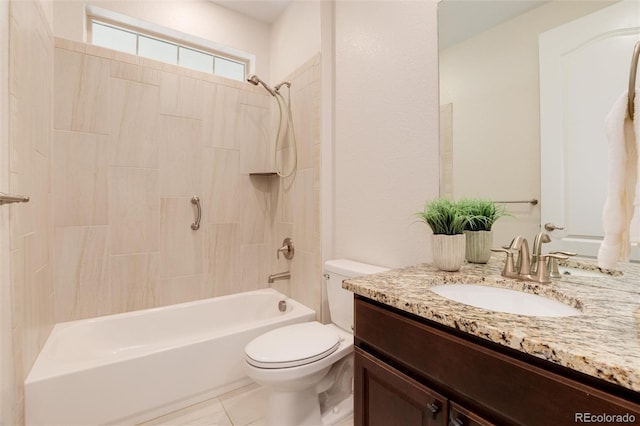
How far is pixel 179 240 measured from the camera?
2230mm

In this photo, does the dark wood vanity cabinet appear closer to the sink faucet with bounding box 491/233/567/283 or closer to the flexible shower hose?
the sink faucet with bounding box 491/233/567/283

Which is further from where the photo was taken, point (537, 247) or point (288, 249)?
point (288, 249)

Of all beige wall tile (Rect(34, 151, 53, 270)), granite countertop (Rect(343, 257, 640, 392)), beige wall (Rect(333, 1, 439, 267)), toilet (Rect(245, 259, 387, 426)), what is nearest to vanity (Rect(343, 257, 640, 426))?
Answer: granite countertop (Rect(343, 257, 640, 392))

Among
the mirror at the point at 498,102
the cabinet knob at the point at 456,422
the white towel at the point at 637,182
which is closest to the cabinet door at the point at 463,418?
the cabinet knob at the point at 456,422

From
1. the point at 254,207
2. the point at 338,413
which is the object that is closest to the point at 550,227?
the point at 338,413

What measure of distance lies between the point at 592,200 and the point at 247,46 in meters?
2.63

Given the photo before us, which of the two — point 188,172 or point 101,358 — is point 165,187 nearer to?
point 188,172

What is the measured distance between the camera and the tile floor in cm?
156

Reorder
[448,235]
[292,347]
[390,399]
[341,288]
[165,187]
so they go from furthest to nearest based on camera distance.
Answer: [165,187] → [341,288] → [292,347] → [448,235] → [390,399]

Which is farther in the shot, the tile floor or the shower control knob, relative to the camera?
the tile floor

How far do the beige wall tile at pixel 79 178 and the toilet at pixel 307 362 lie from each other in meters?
1.41

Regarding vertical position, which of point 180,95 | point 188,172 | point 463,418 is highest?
point 180,95

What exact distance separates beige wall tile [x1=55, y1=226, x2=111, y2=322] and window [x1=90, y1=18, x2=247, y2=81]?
137 centimetres

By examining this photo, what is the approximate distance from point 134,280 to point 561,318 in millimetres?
2339
